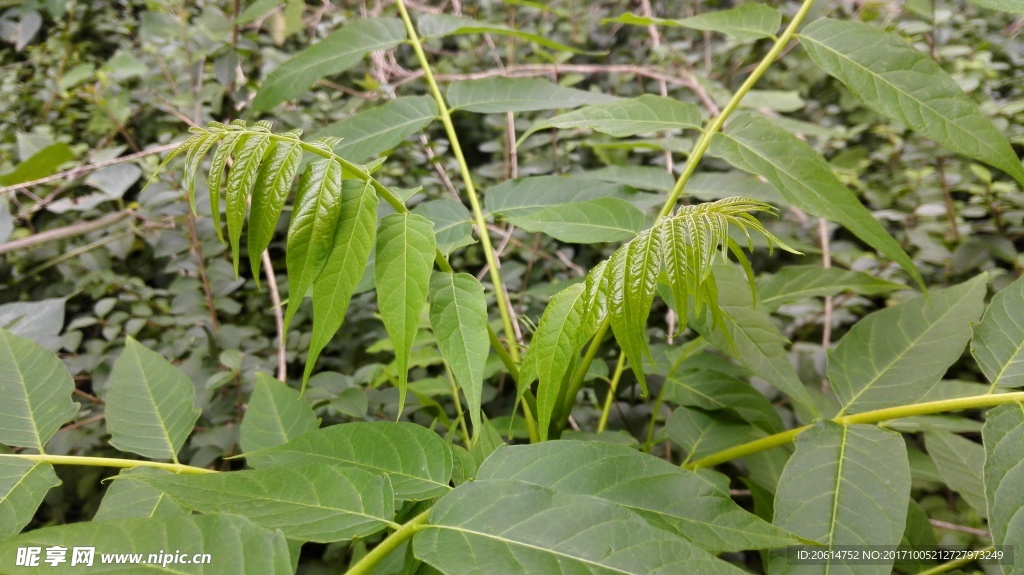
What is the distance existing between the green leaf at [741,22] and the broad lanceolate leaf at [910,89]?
0.11 meters

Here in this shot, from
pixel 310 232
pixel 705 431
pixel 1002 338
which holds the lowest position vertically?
pixel 705 431

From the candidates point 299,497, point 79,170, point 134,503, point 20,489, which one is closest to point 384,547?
point 299,497

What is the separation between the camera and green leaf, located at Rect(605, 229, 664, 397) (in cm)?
45

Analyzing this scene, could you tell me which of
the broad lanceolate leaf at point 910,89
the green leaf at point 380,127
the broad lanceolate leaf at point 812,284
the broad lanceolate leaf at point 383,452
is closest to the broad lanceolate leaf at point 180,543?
the broad lanceolate leaf at point 383,452

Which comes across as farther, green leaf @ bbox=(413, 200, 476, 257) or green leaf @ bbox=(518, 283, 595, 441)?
green leaf @ bbox=(413, 200, 476, 257)

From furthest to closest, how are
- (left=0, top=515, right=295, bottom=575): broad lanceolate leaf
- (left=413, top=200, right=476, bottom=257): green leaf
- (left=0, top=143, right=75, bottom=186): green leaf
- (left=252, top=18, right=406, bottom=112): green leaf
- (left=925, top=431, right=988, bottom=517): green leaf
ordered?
(left=0, top=143, right=75, bottom=186): green leaf, (left=252, top=18, right=406, bottom=112): green leaf, (left=413, top=200, right=476, bottom=257): green leaf, (left=925, top=431, right=988, bottom=517): green leaf, (left=0, top=515, right=295, bottom=575): broad lanceolate leaf

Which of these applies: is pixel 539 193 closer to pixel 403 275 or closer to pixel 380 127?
pixel 380 127

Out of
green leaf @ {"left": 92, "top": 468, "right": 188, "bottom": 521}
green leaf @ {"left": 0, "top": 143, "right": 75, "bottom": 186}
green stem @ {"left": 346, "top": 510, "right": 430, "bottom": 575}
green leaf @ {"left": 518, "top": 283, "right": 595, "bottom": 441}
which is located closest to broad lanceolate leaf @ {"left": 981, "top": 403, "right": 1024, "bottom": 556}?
green leaf @ {"left": 518, "top": 283, "right": 595, "bottom": 441}

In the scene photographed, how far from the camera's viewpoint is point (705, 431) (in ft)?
2.61

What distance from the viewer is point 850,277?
776 millimetres

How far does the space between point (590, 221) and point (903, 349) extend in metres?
0.44

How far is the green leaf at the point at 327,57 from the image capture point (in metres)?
0.90

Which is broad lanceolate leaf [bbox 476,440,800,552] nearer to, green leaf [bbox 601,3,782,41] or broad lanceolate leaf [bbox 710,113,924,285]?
broad lanceolate leaf [bbox 710,113,924,285]

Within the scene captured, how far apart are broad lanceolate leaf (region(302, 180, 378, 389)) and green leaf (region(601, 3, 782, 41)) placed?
544mm
